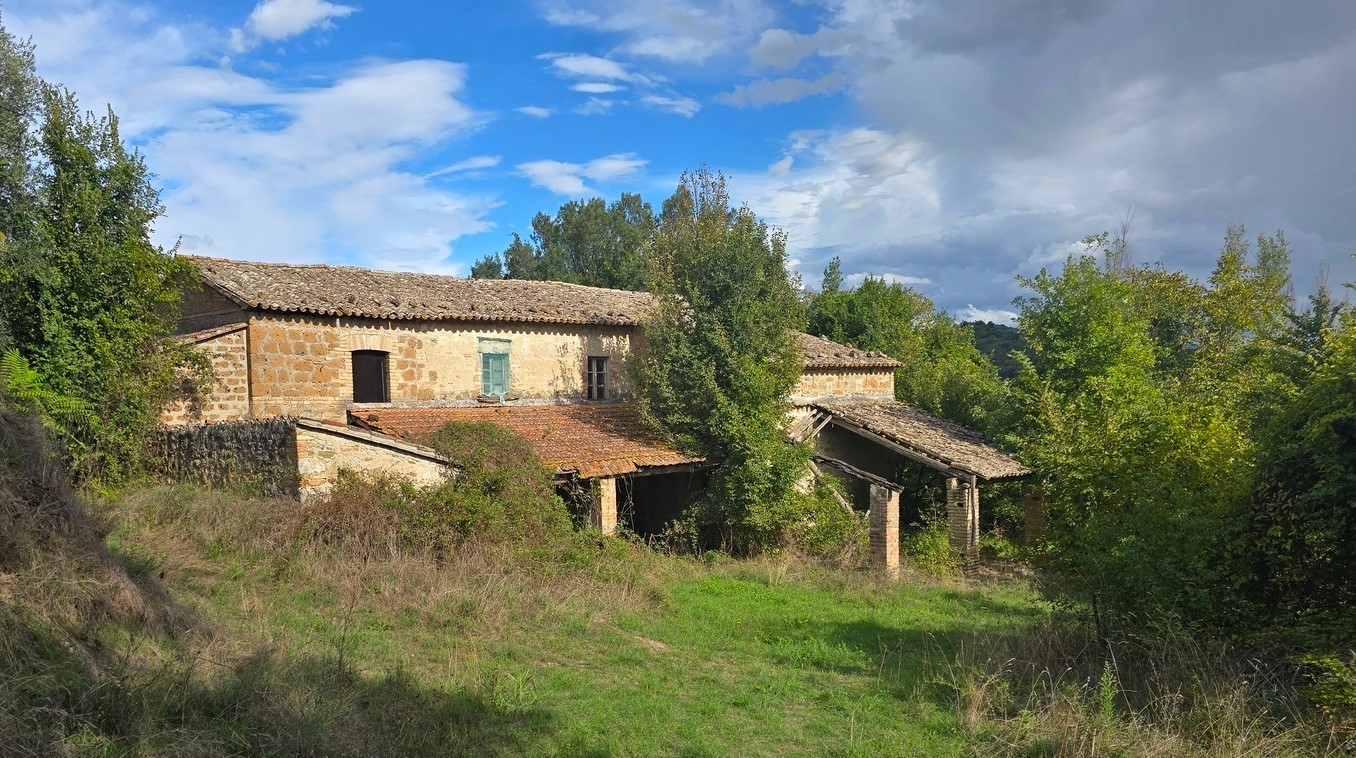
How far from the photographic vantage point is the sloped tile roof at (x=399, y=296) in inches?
626

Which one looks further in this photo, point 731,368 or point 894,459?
point 894,459

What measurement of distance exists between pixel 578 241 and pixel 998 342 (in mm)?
29267

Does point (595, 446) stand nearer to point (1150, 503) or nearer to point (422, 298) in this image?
point (422, 298)

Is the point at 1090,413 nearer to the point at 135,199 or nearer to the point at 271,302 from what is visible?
the point at 271,302

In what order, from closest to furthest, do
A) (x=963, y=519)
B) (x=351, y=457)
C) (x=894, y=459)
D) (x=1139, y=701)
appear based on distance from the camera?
1. (x=1139, y=701)
2. (x=351, y=457)
3. (x=963, y=519)
4. (x=894, y=459)

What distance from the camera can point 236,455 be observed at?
532 inches

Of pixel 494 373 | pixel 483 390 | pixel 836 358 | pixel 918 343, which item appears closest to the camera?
pixel 483 390

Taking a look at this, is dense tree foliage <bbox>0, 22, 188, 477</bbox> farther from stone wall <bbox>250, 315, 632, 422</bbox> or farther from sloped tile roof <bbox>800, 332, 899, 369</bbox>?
sloped tile roof <bbox>800, 332, 899, 369</bbox>

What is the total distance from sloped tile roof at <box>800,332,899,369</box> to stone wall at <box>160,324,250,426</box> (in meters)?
12.3

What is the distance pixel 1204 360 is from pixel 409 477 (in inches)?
783

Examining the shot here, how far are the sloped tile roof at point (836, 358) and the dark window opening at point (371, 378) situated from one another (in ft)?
32.0

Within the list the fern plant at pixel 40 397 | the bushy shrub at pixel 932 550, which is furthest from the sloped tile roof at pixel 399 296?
the bushy shrub at pixel 932 550

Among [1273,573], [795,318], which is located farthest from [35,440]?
[795,318]

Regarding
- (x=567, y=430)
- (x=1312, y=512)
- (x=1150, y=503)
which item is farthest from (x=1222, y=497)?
(x=567, y=430)
